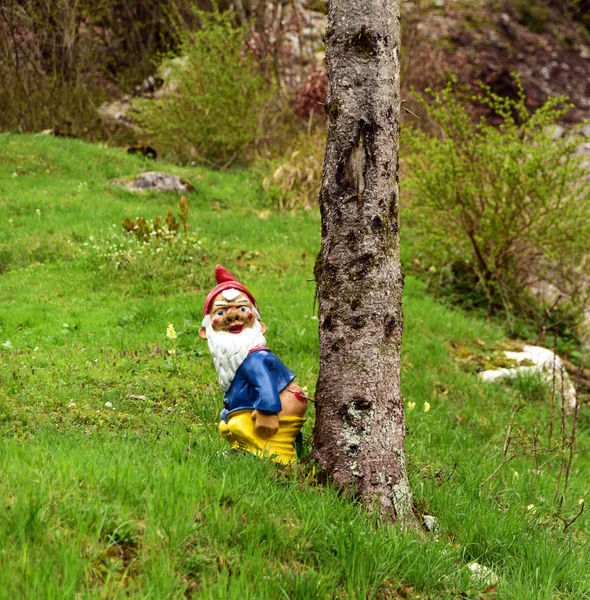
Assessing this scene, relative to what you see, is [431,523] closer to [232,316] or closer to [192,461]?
[192,461]

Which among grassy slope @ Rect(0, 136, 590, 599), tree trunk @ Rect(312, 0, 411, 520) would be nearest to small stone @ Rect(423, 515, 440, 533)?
grassy slope @ Rect(0, 136, 590, 599)

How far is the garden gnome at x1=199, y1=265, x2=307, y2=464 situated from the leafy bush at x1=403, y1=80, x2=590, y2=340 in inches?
202

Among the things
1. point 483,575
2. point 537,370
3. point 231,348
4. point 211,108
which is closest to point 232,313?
point 231,348

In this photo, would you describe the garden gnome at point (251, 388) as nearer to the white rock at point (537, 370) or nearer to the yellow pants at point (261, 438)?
the yellow pants at point (261, 438)

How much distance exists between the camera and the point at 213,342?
3.78m

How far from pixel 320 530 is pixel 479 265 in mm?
6531

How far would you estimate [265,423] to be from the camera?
3.47 meters

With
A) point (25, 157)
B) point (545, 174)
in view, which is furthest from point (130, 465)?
point (25, 157)

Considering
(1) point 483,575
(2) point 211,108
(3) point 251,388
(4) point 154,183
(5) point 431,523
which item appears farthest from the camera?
(2) point 211,108

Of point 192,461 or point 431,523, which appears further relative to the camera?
point 431,523

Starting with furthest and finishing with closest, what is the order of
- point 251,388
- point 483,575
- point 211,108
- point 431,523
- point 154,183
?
point 211,108
point 154,183
point 251,388
point 431,523
point 483,575

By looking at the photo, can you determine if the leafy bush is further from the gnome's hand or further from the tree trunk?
the gnome's hand

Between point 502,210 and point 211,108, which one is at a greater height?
point 211,108

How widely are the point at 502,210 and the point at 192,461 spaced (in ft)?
20.1
